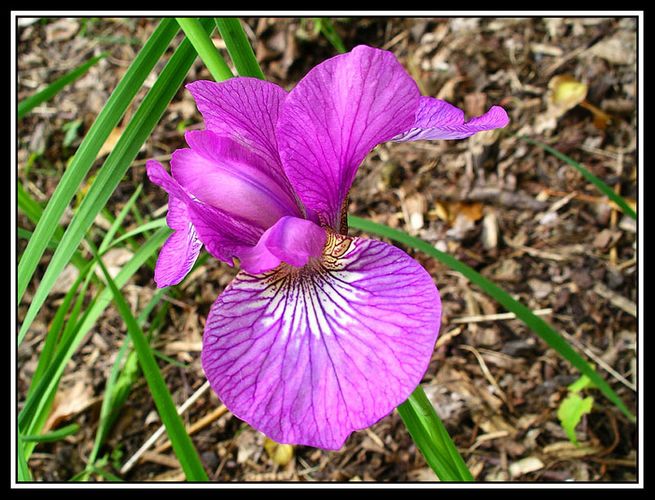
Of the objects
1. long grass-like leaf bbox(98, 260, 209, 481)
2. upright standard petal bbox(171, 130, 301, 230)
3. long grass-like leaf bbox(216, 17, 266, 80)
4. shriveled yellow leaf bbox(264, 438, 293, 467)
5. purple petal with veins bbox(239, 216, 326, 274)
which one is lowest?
shriveled yellow leaf bbox(264, 438, 293, 467)

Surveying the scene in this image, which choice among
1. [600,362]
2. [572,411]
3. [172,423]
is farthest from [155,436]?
[600,362]

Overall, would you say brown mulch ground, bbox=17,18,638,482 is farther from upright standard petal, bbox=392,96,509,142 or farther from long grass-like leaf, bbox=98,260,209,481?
upright standard petal, bbox=392,96,509,142

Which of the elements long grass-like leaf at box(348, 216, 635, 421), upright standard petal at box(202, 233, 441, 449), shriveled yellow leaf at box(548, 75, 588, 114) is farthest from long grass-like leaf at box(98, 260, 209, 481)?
shriveled yellow leaf at box(548, 75, 588, 114)

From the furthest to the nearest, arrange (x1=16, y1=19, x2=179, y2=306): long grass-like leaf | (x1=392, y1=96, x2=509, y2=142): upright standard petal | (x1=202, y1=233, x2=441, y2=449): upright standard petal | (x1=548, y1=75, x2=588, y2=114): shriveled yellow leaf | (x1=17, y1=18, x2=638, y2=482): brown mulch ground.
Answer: (x1=548, y1=75, x2=588, y2=114): shriveled yellow leaf
(x1=17, y1=18, x2=638, y2=482): brown mulch ground
(x1=16, y1=19, x2=179, y2=306): long grass-like leaf
(x1=392, y1=96, x2=509, y2=142): upright standard petal
(x1=202, y1=233, x2=441, y2=449): upright standard petal

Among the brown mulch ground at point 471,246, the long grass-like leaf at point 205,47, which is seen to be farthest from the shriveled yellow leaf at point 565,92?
the long grass-like leaf at point 205,47

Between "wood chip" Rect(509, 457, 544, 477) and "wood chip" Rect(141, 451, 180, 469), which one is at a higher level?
"wood chip" Rect(141, 451, 180, 469)

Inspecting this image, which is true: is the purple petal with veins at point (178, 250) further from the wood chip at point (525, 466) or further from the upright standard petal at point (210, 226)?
the wood chip at point (525, 466)

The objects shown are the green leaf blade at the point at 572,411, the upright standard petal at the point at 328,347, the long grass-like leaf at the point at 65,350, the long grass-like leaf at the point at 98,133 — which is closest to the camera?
the upright standard petal at the point at 328,347
